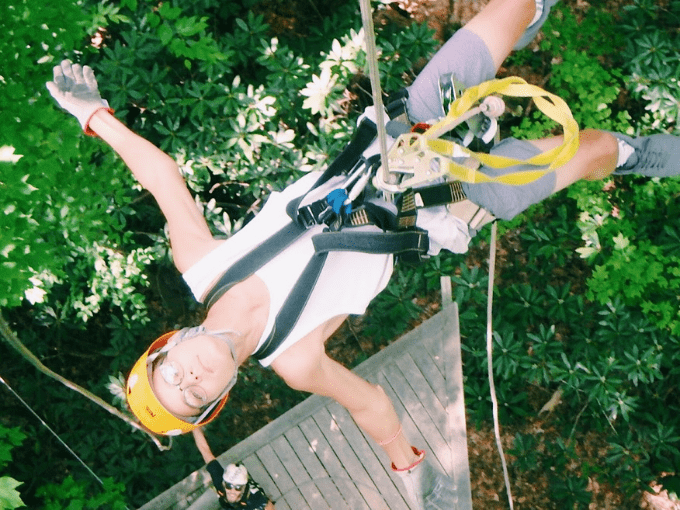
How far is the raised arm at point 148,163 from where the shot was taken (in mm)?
2475

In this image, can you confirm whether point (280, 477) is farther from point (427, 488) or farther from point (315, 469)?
point (427, 488)

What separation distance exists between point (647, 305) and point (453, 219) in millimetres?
2074

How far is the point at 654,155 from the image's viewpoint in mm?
3012

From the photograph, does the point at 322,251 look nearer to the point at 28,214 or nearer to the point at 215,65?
the point at 28,214

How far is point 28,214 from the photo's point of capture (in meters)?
2.76

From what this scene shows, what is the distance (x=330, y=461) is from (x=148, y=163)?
2473 mm

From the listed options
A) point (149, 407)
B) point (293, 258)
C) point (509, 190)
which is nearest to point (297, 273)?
point (293, 258)

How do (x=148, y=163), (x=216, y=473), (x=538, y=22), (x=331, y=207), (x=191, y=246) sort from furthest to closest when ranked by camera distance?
1. (x=216, y=473)
2. (x=538, y=22)
3. (x=148, y=163)
4. (x=191, y=246)
5. (x=331, y=207)

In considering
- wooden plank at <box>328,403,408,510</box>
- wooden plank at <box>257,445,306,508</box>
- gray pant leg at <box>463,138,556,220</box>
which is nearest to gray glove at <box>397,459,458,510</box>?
wooden plank at <box>328,403,408,510</box>

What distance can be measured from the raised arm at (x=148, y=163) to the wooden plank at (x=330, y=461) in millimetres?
1963

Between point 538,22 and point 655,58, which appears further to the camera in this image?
point 655,58

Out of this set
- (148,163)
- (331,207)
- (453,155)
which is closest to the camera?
(453,155)

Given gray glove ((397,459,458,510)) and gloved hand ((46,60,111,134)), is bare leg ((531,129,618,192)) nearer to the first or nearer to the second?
gray glove ((397,459,458,510))

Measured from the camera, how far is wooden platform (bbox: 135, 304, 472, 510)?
12.8ft
